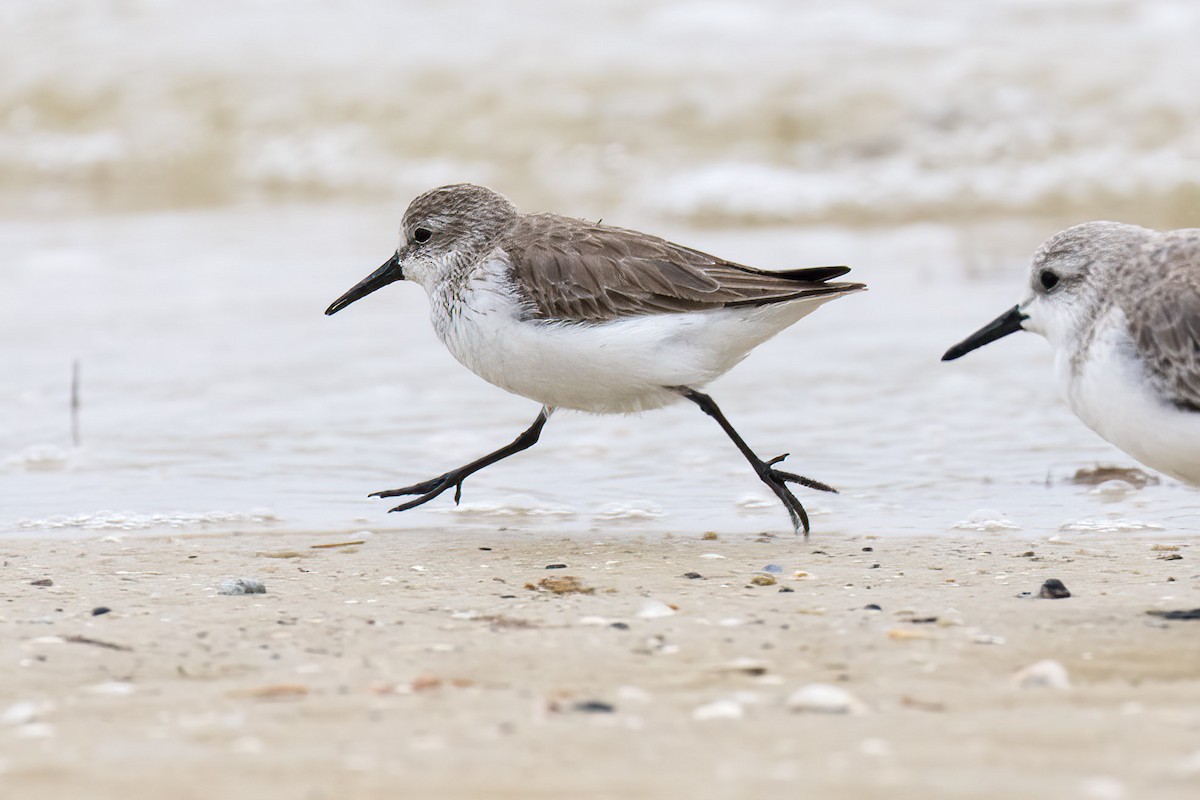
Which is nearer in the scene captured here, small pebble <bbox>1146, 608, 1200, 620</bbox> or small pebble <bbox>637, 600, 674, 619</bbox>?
small pebble <bbox>1146, 608, 1200, 620</bbox>

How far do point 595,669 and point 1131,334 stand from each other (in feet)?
5.79

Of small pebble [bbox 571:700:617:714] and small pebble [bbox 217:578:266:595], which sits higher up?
small pebble [bbox 217:578:266:595]

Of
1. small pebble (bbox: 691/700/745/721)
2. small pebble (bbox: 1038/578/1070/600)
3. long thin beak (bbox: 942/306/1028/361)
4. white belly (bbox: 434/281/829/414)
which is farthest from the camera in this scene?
white belly (bbox: 434/281/829/414)

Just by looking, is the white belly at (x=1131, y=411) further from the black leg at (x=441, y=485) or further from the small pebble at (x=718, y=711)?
the black leg at (x=441, y=485)

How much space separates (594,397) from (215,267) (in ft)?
18.4

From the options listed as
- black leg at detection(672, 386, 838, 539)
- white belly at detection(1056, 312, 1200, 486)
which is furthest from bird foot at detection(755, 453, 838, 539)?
white belly at detection(1056, 312, 1200, 486)

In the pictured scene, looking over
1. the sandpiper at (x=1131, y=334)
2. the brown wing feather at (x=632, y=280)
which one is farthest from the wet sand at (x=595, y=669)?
the brown wing feather at (x=632, y=280)

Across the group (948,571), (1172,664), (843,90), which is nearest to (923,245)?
(843,90)

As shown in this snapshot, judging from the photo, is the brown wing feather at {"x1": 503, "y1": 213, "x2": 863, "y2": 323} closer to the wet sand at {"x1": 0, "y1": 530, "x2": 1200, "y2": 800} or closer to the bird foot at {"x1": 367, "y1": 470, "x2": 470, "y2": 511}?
the bird foot at {"x1": 367, "y1": 470, "x2": 470, "y2": 511}

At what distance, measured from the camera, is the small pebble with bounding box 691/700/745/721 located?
10.3 feet

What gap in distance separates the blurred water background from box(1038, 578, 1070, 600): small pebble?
3.14 ft

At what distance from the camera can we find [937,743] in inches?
116

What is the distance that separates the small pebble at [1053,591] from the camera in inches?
168

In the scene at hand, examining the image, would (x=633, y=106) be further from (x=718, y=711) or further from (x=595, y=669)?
(x=718, y=711)
